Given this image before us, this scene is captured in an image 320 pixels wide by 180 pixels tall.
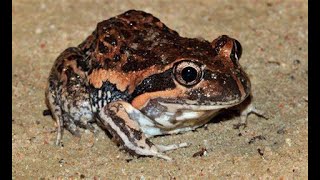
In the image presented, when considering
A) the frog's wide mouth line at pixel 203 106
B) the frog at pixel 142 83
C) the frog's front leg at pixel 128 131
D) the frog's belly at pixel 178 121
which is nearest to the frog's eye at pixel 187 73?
the frog at pixel 142 83

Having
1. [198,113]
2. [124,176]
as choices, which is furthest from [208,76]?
[124,176]

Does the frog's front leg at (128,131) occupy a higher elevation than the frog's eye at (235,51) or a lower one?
lower

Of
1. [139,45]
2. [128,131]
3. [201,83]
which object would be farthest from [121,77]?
[201,83]

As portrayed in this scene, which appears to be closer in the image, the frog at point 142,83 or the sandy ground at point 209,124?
the frog at point 142,83

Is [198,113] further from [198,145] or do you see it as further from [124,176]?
[124,176]

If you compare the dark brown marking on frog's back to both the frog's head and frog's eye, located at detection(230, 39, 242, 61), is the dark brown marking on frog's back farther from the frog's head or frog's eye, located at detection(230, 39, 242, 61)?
frog's eye, located at detection(230, 39, 242, 61)

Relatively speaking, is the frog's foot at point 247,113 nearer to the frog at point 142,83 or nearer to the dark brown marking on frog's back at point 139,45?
the frog at point 142,83

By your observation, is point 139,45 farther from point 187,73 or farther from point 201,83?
point 201,83
